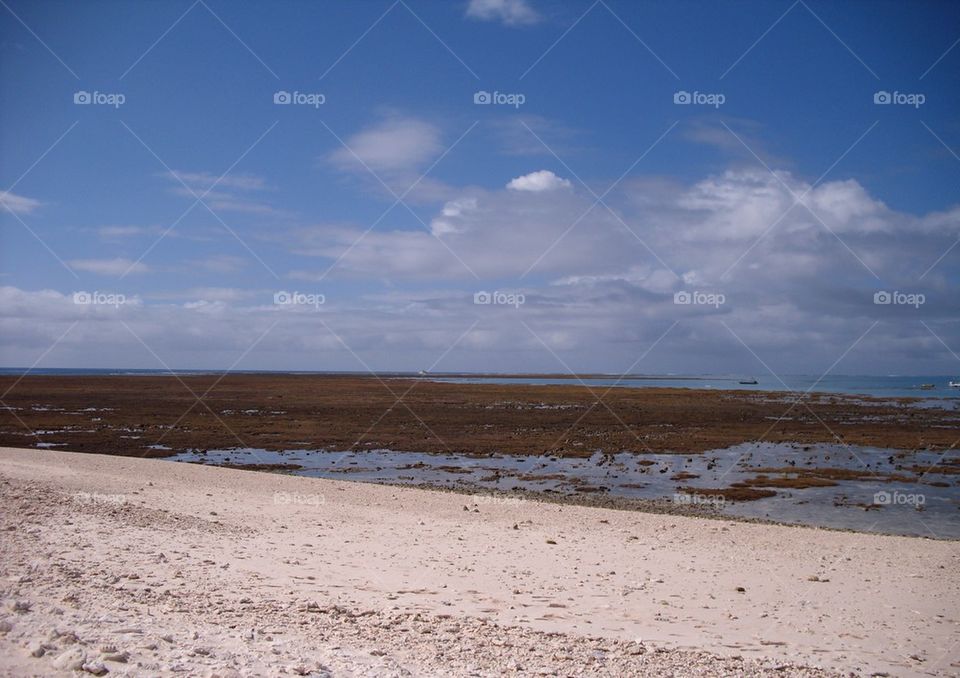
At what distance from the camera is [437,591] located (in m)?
9.25

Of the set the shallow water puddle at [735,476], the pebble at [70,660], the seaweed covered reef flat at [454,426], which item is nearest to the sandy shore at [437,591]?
the pebble at [70,660]

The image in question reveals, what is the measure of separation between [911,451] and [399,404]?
139 ft

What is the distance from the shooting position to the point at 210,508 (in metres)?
14.6

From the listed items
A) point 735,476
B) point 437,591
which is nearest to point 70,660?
point 437,591

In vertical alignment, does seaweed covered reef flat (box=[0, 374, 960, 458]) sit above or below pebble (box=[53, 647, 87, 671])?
above

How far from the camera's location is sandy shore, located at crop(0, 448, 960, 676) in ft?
20.0

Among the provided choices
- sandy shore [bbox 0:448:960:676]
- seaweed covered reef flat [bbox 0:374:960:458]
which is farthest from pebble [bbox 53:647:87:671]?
seaweed covered reef flat [bbox 0:374:960:458]

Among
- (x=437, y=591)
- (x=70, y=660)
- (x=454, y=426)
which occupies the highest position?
(x=454, y=426)

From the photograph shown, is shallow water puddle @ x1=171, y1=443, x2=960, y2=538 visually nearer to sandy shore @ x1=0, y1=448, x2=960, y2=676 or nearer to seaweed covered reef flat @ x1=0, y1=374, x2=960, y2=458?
seaweed covered reef flat @ x1=0, y1=374, x2=960, y2=458

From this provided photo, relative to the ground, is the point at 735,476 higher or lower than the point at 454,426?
lower

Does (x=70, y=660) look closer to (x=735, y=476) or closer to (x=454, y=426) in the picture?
(x=735, y=476)

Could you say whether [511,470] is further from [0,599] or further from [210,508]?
[0,599]

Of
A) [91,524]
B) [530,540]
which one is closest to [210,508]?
[91,524]

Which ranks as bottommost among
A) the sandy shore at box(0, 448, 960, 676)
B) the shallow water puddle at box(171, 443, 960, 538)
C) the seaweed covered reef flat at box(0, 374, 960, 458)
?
the sandy shore at box(0, 448, 960, 676)
